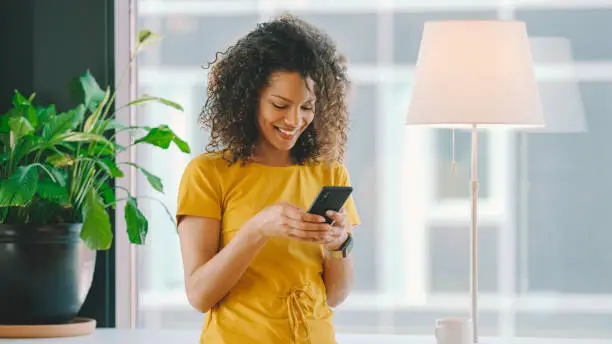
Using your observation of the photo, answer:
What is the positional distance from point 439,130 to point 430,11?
0.42 metres

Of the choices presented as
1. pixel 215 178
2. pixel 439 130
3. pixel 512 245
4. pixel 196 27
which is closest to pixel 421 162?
pixel 439 130

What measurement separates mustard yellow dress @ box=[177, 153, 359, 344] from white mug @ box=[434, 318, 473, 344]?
1.25ft

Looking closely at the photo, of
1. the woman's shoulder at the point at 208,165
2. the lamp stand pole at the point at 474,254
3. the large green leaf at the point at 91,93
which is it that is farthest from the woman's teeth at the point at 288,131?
the large green leaf at the point at 91,93

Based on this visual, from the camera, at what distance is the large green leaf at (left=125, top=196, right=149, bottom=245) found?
10.9ft

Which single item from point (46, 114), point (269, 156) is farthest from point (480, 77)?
point (46, 114)

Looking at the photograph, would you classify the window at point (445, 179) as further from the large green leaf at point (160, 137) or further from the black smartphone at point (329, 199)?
the black smartphone at point (329, 199)

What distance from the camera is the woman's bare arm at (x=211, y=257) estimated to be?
1.73 meters

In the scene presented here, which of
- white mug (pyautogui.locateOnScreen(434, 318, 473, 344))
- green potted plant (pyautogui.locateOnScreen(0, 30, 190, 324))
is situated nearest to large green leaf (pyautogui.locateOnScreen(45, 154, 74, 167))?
green potted plant (pyautogui.locateOnScreen(0, 30, 190, 324))

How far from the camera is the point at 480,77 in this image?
2.79 meters

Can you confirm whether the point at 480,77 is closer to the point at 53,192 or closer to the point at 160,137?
the point at 160,137

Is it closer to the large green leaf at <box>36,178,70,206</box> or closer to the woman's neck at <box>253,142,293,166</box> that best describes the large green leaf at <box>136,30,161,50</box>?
the large green leaf at <box>36,178,70,206</box>

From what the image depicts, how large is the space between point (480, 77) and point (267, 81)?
110cm

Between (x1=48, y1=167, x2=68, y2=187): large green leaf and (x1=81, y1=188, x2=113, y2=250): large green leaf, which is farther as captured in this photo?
(x1=48, y1=167, x2=68, y2=187): large green leaf

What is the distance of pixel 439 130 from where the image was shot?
12.0ft
